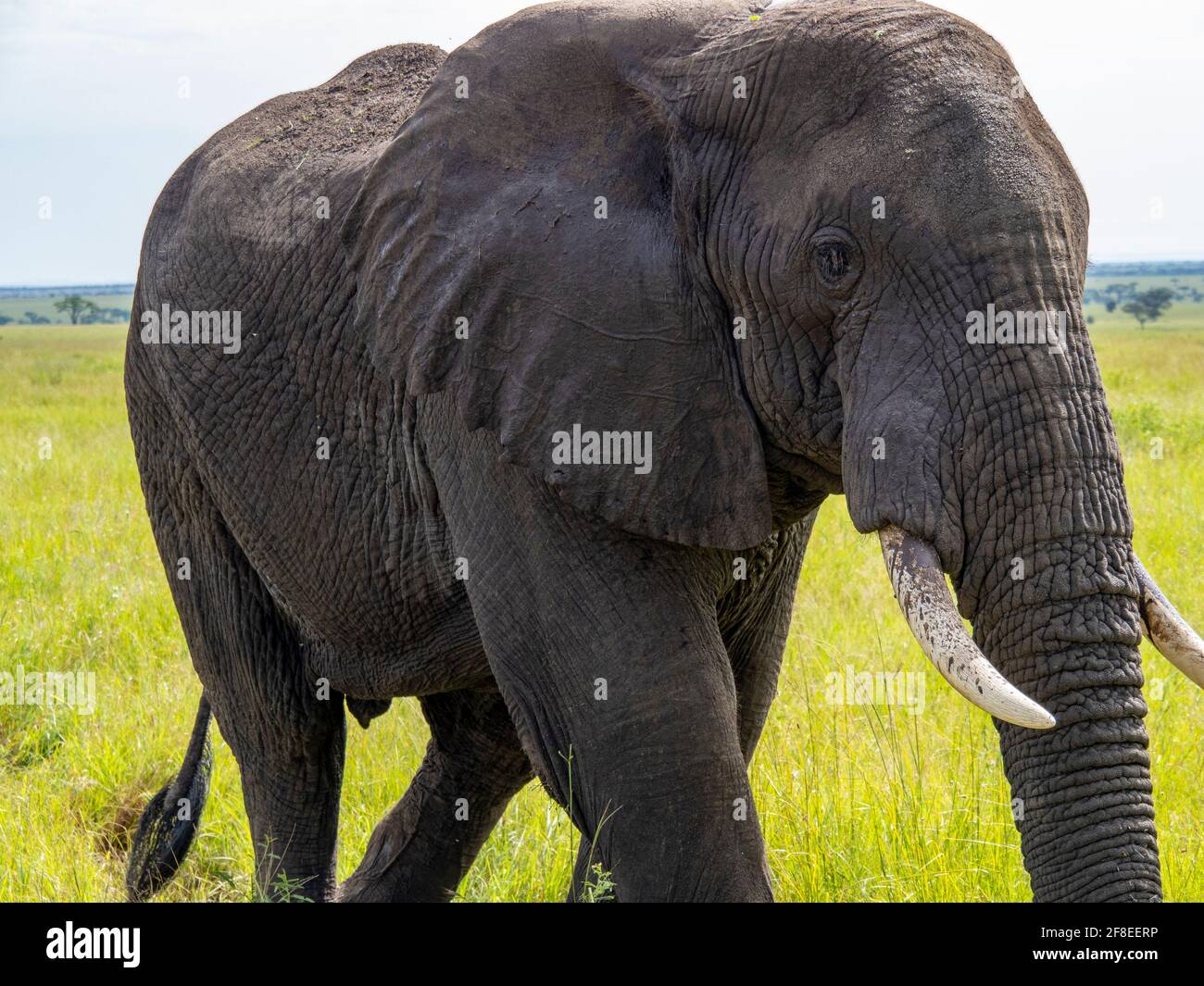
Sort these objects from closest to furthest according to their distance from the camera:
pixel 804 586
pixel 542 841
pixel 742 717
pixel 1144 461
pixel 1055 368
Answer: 1. pixel 1055 368
2. pixel 742 717
3. pixel 542 841
4. pixel 804 586
5. pixel 1144 461

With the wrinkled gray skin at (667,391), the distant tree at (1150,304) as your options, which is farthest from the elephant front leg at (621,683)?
the distant tree at (1150,304)

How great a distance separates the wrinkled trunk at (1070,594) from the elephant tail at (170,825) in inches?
126

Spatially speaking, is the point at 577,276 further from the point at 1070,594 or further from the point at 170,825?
the point at 170,825

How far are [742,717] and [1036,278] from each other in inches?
65.2

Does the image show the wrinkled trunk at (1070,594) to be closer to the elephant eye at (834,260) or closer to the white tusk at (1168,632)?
the white tusk at (1168,632)

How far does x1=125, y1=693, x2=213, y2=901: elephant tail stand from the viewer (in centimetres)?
527

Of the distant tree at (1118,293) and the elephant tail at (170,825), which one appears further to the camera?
the distant tree at (1118,293)

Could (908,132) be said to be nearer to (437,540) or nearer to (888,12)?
(888,12)

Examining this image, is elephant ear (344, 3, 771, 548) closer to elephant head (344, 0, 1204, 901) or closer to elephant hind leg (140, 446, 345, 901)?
elephant head (344, 0, 1204, 901)

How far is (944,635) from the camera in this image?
2.69m

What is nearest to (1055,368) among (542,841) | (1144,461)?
(542,841)

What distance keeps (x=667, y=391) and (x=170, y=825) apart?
2918 mm

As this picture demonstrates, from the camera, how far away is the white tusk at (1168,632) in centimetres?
288

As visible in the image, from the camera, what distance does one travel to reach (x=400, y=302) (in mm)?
3553
